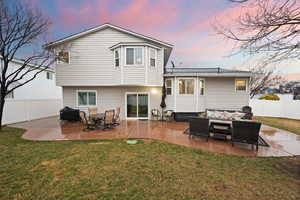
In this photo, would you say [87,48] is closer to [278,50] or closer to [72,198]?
[72,198]

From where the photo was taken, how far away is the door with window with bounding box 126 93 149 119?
11133 mm

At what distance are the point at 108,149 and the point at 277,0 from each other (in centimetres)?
675

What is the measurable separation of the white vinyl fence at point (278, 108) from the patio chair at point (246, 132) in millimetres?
12526

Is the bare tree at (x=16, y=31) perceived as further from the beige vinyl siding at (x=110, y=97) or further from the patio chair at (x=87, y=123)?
the patio chair at (x=87, y=123)

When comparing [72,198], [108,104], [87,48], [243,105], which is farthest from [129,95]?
[243,105]

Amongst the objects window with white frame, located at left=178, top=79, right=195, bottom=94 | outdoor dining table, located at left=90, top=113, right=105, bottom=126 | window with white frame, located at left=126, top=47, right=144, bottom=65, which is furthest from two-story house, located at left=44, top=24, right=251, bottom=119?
outdoor dining table, located at left=90, top=113, right=105, bottom=126

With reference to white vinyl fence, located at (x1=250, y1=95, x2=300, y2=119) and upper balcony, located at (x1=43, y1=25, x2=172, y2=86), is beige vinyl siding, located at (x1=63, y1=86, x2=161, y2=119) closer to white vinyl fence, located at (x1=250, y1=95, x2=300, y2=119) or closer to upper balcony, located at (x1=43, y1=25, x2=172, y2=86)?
upper balcony, located at (x1=43, y1=25, x2=172, y2=86)

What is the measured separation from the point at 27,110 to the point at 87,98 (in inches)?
196

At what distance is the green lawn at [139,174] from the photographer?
Answer: 104 inches

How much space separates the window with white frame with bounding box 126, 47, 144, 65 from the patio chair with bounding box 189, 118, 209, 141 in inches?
239

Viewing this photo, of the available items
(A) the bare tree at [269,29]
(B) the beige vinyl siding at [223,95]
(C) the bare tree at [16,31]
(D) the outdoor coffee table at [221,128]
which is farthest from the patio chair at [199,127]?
(C) the bare tree at [16,31]

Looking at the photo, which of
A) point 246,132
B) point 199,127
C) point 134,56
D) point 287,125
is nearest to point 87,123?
point 134,56

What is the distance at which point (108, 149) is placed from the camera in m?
4.94

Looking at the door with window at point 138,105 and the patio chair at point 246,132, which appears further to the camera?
the door with window at point 138,105
